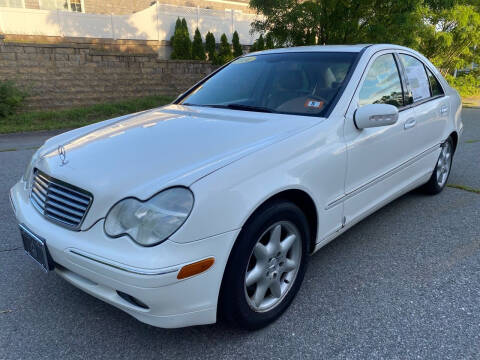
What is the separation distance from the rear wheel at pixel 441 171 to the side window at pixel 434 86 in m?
0.54

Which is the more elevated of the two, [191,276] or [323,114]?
[323,114]

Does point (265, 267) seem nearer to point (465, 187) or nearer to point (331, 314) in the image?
point (331, 314)

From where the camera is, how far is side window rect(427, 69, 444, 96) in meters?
3.88

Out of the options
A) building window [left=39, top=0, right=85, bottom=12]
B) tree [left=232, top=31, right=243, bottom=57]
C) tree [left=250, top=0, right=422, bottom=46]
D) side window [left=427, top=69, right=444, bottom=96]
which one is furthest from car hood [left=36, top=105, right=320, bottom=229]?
building window [left=39, top=0, right=85, bottom=12]

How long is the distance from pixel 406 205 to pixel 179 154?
2.85m

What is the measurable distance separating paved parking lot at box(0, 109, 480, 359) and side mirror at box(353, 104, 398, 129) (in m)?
1.06

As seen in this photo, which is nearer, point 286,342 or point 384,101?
point 286,342

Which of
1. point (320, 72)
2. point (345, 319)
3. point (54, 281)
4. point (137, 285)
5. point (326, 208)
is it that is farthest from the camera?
point (320, 72)

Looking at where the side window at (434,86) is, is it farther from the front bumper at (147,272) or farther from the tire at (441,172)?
the front bumper at (147,272)

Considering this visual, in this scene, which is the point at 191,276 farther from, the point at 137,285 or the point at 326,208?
the point at 326,208

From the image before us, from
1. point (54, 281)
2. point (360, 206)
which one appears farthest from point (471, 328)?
point (54, 281)

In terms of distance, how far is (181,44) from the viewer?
48.1 feet

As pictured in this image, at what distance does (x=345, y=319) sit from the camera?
2.30 meters

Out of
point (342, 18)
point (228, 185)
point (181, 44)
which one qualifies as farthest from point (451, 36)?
point (228, 185)
